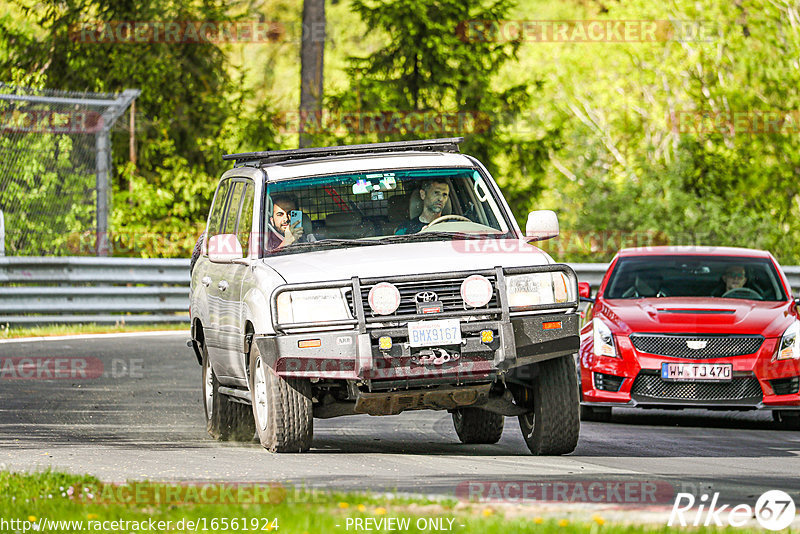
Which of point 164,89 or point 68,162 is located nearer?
→ point 68,162

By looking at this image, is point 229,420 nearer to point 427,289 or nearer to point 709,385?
point 427,289

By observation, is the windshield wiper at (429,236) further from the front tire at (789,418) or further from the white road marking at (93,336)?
the white road marking at (93,336)

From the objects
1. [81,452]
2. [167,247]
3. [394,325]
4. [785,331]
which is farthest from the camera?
[167,247]

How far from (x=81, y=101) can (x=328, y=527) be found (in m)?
16.6

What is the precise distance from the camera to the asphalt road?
8.34 meters

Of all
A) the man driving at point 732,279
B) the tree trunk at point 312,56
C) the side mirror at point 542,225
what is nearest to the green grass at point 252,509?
the side mirror at point 542,225

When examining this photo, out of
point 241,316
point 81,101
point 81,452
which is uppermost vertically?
point 81,101

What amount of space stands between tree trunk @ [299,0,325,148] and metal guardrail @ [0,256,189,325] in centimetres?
919

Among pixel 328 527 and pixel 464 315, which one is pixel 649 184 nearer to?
pixel 464 315

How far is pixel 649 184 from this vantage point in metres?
32.2

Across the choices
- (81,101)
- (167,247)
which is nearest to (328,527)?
(81,101)

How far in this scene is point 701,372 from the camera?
12023 millimetres

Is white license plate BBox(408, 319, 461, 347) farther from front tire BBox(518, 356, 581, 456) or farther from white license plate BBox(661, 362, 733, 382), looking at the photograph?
white license plate BBox(661, 362, 733, 382)

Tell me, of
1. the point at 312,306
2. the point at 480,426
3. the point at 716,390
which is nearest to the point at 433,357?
the point at 312,306
